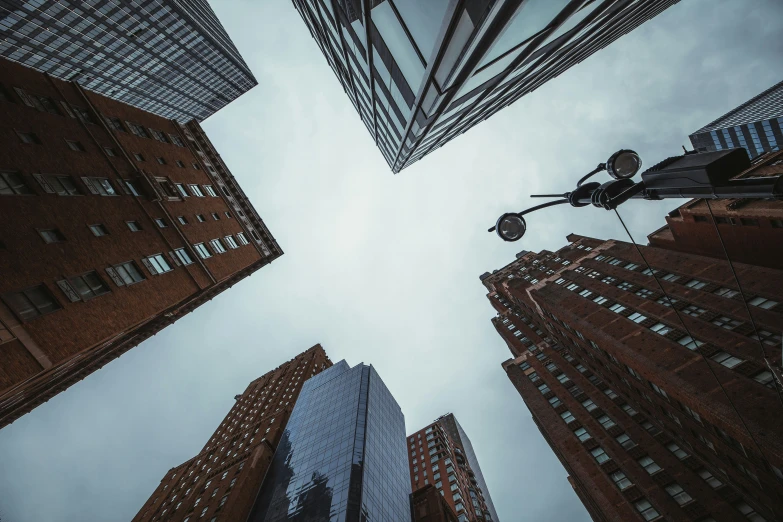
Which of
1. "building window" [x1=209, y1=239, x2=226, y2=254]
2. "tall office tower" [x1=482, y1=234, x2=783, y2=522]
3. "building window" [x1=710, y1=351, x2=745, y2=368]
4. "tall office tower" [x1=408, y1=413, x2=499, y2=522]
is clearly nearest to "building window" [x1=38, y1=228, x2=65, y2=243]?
"building window" [x1=209, y1=239, x2=226, y2=254]

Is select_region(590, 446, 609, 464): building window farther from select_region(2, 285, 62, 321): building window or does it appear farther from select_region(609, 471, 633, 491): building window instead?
select_region(2, 285, 62, 321): building window

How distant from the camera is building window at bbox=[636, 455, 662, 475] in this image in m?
31.3

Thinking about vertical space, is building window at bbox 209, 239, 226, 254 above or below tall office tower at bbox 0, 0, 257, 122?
below

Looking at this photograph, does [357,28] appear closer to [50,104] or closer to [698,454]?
[50,104]

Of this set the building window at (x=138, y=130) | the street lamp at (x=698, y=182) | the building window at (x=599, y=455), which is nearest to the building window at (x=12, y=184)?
the building window at (x=138, y=130)

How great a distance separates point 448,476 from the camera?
73750 mm

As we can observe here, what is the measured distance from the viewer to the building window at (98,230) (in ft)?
61.5

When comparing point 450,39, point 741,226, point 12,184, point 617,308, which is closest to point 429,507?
point 617,308

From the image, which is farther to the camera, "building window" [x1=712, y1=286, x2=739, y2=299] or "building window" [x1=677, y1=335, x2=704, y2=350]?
"building window" [x1=712, y1=286, x2=739, y2=299]

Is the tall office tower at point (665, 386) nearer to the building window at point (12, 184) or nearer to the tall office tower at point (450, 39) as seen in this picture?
the tall office tower at point (450, 39)

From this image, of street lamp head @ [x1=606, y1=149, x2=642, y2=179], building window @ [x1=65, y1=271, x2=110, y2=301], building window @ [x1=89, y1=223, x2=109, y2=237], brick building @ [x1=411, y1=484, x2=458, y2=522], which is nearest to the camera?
street lamp head @ [x1=606, y1=149, x2=642, y2=179]

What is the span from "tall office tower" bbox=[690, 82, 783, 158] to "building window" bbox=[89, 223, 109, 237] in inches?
4287

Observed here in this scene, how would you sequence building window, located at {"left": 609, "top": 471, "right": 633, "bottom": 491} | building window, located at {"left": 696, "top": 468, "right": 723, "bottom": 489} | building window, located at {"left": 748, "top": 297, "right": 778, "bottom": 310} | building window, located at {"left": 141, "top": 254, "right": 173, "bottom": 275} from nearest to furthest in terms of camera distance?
building window, located at {"left": 141, "top": 254, "right": 173, "bottom": 275} < building window, located at {"left": 748, "top": 297, "right": 778, "bottom": 310} < building window, located at {"left": 696, "top": 468, "right": 723, "bottom": 489} < building window, located at {"left": 609, "top": 471, "right": 633, "bottom": 491}

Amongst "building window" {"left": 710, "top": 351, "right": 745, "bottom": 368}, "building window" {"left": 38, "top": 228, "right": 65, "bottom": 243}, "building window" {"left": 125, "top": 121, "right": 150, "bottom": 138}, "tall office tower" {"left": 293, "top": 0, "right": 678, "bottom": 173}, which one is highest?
"building window" {"left": 125, "top": 121, "right": 150, "bottom": 138}
